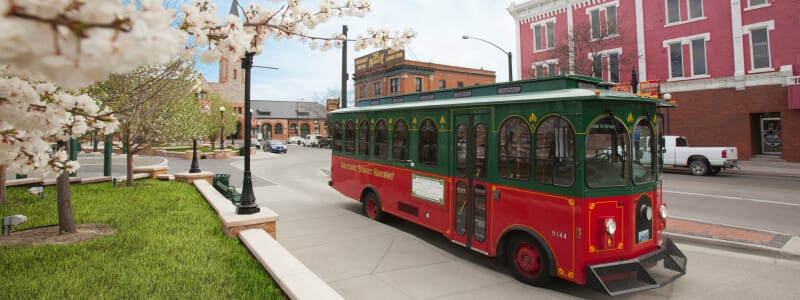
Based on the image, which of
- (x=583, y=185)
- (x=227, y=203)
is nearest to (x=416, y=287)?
(x=583, y=185)

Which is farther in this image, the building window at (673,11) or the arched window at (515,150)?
the building window at (673,11)

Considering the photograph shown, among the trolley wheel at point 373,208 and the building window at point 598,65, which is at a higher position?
the building window at point 598,65

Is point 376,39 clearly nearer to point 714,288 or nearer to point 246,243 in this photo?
point 246,243

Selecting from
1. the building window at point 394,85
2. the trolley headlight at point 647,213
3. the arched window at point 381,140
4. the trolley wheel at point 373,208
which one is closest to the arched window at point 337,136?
the trolley wheel at point 373,208

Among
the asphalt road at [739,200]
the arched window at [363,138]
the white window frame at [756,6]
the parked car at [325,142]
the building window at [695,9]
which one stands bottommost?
the asphalt road at [739,200]

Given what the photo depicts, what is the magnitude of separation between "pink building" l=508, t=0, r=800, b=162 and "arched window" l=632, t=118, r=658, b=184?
2137cm

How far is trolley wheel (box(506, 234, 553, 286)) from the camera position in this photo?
575cm

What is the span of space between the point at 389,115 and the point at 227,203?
155 inches

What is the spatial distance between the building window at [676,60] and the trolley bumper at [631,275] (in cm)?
2446

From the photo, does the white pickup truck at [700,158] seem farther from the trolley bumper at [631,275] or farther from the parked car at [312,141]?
the parked car at [312,141]

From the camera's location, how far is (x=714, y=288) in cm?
571

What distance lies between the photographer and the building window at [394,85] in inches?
1915

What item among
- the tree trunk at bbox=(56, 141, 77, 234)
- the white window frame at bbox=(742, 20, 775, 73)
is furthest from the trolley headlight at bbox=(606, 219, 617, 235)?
the white window frame at bbox=(742, 20, 775, 73)

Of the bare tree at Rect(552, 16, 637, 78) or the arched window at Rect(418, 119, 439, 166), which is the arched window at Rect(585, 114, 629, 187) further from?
the bare tree at Rect(552, 16, 637, 78)
